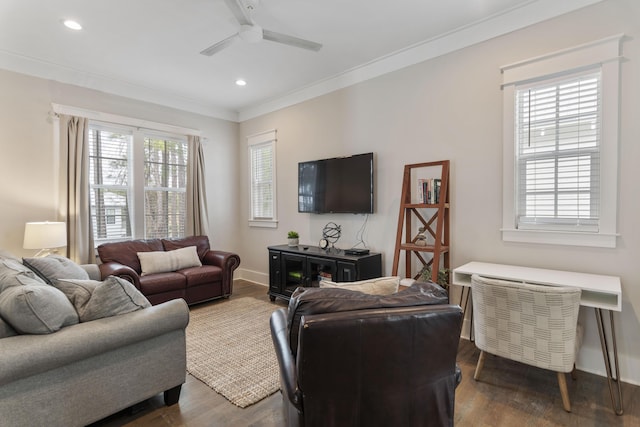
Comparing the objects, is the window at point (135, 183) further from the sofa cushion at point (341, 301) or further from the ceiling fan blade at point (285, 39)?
the sofa cushion at point (341, 301)

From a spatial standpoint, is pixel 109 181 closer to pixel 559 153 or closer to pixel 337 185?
pixel 337 185

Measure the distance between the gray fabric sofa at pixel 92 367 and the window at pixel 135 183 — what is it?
295 centimetres

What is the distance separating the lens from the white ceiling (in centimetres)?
269

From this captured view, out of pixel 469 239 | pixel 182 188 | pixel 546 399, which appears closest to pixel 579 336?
pixel 546 399

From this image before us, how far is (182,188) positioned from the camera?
508 cm

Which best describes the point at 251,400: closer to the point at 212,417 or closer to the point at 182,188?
the point at 212,417

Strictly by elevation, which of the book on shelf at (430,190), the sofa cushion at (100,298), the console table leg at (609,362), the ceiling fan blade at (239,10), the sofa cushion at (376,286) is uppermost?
the ceiling fan blade at (239,10)

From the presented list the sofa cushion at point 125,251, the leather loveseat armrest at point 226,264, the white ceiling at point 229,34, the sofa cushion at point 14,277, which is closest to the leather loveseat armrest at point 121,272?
the sofa cushion at point 125,251

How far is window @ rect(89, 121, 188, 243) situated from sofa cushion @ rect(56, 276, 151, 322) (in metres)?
2.61

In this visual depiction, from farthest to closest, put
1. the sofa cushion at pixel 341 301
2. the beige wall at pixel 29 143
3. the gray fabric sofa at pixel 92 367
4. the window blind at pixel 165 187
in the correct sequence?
the window blind at pixel 165 187
the beige wall at pixel 29 143
the gray fabric sofa at pixel 92 367
the sofa cushion at pixel 341 301

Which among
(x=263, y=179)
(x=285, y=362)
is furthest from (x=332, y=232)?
(x=285, y=362)

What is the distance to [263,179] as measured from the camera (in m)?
5.33

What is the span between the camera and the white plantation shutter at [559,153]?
97.2 inches

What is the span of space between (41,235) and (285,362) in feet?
10.9
